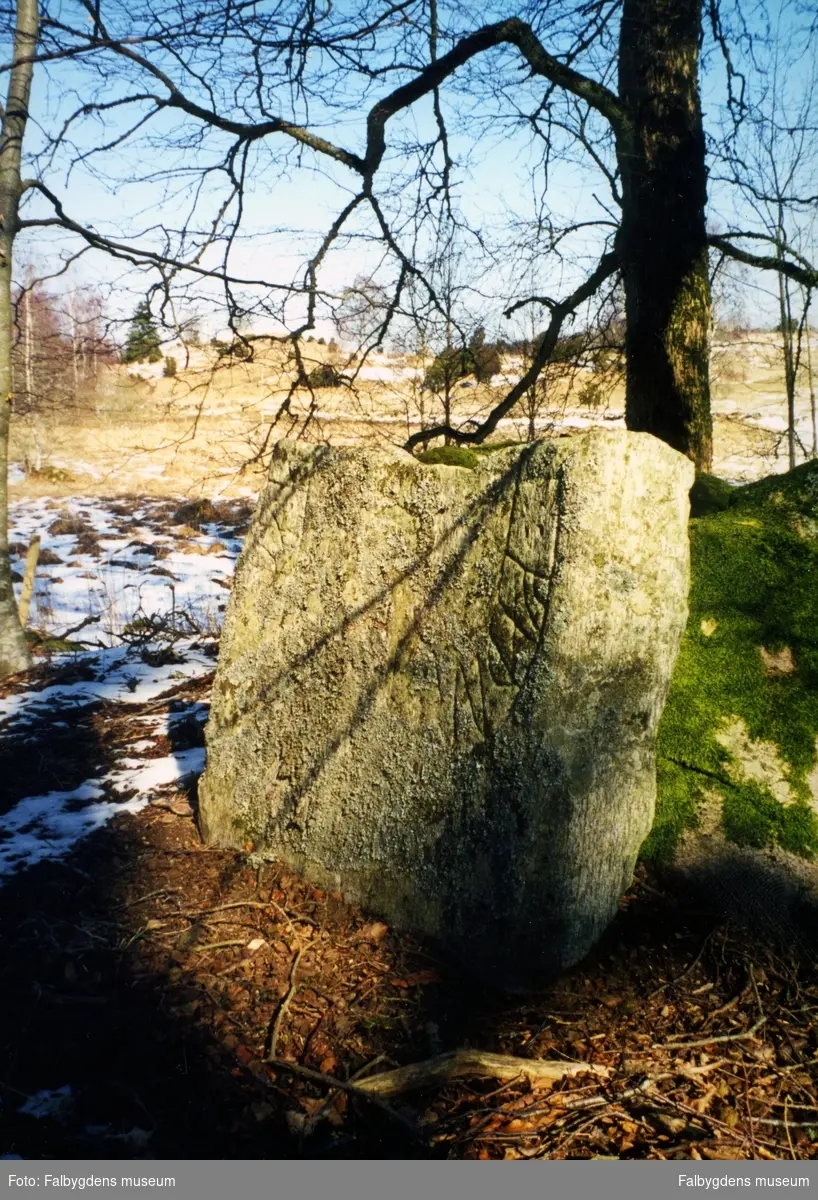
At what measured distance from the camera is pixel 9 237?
6.73 metres

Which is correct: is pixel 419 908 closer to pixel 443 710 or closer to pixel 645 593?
pixel 443 710

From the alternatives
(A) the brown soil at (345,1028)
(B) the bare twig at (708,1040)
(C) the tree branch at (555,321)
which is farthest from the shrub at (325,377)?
(B) the bare twig at (708,1040)

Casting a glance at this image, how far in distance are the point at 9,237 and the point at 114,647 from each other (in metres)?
3.93

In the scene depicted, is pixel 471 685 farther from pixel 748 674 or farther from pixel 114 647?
pixel 114 647

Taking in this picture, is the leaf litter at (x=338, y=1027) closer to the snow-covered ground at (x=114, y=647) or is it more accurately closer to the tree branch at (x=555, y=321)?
the snow-covered ground at (x=114, y=647)

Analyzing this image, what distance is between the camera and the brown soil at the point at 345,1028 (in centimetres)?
190

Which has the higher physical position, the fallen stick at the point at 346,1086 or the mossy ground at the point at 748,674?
the mossy ground at the point at 748,674

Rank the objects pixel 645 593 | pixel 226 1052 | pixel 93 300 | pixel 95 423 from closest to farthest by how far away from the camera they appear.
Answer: pixel 226 1052 → pixel 645 593 → pixel 93 300 → pixel 95 423

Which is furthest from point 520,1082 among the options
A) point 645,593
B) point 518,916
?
point 645,593

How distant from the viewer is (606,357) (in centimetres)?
644

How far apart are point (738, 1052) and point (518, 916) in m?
0.72

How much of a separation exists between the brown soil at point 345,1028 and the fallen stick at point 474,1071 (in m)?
0.03

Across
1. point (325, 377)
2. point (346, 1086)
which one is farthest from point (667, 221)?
point (346, 1086)

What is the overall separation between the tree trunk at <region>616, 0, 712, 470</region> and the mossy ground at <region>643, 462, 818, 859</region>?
1449mm
